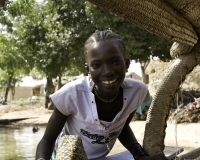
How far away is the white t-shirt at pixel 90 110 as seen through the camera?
6.10 ft

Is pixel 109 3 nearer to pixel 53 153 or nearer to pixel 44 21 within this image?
pixel 53 153

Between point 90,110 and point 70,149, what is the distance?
27.4 inches

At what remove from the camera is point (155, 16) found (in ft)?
5.24

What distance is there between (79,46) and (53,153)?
12422mm

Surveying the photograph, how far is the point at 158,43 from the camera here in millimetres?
12547

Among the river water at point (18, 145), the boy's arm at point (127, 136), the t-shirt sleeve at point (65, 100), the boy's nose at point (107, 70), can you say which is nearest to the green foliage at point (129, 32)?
the river water at point (18, 145)

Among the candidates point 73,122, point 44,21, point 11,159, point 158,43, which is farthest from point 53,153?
point 44,21

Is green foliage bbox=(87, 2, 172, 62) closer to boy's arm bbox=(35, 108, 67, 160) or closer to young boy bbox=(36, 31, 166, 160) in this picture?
young boy bbox=(36, 31, 166, 160)

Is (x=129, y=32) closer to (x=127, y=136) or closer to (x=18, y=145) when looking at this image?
(x=18, y=145)

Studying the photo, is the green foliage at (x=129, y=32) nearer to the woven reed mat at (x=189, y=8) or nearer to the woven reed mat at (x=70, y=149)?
the woven reed mat at (x=189, y=8)

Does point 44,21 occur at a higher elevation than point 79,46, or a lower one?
higher

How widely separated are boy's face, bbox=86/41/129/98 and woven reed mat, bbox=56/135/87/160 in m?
0.49

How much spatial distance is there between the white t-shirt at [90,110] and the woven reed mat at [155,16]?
16.6 inches

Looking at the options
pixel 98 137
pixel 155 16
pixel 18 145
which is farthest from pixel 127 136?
pixel 18 145
